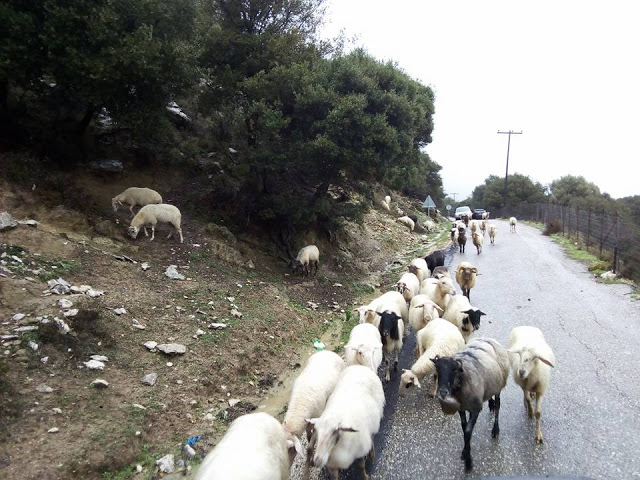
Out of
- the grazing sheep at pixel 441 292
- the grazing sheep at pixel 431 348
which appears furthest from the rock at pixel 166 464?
the grazing sheep at pixel 441 292

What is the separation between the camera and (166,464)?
557 cm

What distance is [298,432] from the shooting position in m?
5.28

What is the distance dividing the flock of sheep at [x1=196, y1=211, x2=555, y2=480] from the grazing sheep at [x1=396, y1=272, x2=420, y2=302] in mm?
1988

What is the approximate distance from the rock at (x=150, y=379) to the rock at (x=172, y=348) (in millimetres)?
654

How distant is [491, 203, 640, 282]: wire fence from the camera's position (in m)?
15.4

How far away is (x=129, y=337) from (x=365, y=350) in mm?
4292

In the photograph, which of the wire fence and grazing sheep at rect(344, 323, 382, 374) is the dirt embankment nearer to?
grazing sheep at rect(344, 323, 382, 374)

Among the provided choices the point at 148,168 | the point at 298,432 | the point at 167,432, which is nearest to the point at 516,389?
the point at 298,432

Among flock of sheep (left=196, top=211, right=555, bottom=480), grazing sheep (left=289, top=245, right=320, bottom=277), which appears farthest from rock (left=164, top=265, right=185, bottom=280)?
flock of sheep (left=196, top=211, right=555, bottom=480)

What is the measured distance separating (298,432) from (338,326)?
20.6 ft

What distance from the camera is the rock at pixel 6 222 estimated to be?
9094 mm

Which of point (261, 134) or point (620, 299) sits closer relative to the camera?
point (620, 299)

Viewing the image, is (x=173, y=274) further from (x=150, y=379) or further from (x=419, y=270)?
(x=419, y=270)

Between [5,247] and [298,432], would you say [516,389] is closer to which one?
[298,432]
